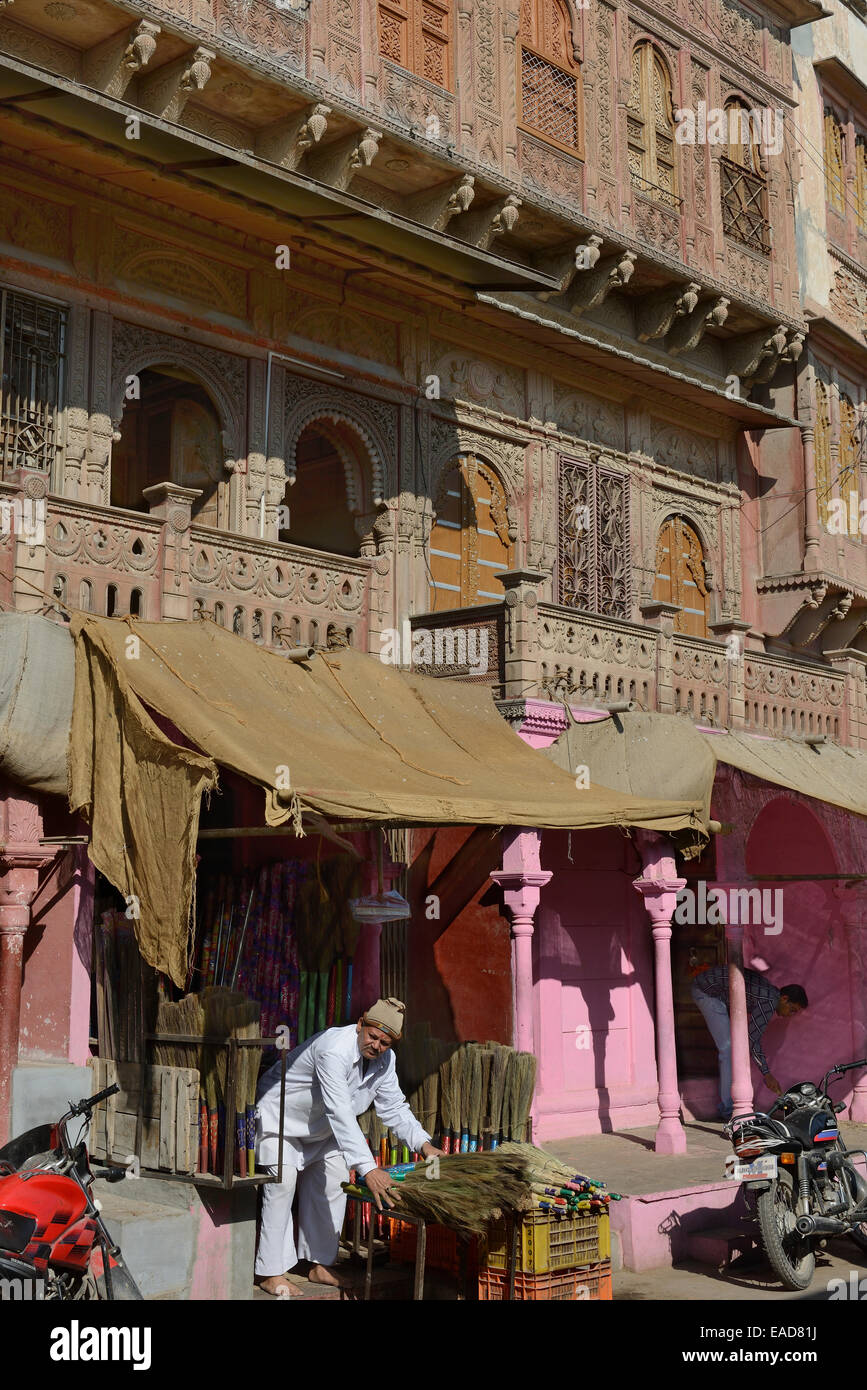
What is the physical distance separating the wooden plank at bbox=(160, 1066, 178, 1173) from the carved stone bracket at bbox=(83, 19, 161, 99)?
7.11 meters

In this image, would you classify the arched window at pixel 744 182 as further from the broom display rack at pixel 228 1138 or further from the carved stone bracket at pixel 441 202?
the broom display rack at pixel 228 1138

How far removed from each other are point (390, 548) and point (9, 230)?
415cm

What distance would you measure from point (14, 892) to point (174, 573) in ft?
7.41

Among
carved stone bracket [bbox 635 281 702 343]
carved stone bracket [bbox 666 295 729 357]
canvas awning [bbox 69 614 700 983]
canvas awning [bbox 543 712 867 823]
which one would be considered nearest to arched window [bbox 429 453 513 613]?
canvas awning [bbox 543 712 867 823]

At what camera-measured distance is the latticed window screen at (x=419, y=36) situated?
13086 mm

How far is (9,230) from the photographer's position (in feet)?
35.5

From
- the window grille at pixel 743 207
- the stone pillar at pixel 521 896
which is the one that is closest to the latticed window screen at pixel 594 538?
the window grille at pixel 743 207

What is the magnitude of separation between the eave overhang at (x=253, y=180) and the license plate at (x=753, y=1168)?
7.17 m

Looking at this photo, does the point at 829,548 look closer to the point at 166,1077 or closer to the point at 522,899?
the point at 522,899

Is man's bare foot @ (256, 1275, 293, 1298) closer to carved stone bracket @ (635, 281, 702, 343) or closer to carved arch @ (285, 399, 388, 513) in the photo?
carved arch @ (285, 399, 388, 513)

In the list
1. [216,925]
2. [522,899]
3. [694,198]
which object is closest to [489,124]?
[694,198]

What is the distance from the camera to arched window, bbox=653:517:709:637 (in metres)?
16.8

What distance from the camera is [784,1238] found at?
8.68 meters

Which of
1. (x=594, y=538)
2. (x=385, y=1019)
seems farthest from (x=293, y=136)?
(x=385, y=1019)
